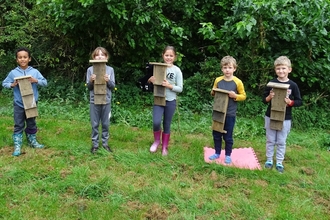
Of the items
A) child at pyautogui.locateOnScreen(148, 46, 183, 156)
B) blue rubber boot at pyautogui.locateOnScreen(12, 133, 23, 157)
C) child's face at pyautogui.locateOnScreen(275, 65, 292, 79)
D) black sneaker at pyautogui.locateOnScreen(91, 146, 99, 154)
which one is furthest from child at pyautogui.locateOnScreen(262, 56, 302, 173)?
blue rubber boot at pyautogui.locateOnScreen(12, 133, 23, 157)

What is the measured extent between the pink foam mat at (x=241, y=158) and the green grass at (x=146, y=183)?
0.50ft

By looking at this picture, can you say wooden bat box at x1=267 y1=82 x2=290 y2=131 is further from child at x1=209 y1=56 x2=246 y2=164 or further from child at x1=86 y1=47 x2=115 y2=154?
child at x1=86 y1=47 x2=115 y2=154

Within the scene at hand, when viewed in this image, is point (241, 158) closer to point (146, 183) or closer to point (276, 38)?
point (146, 183)

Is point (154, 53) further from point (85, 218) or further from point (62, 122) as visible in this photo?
point (85, 218)

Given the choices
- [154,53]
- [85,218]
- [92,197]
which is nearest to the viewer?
[85,218]

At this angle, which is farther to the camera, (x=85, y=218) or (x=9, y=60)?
(x=9, y=60)

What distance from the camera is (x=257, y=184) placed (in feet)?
13.6

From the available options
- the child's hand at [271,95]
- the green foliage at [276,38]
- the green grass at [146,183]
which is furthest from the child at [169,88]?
the green foliage at [276,38]

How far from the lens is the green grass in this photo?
349cm

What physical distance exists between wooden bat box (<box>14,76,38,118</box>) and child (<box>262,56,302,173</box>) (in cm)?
313

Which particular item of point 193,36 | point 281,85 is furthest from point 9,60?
point 281,85

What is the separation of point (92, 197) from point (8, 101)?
5.43 m

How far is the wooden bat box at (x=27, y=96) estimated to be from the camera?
4582mm

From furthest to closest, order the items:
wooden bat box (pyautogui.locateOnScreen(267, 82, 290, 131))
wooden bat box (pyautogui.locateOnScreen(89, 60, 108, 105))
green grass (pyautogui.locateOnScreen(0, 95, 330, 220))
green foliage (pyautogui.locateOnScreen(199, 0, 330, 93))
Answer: green foliage (pyautogui.locateOnScreen(199, 0, 330, 93)), wooden bat box (pyautogui.locateOnScreen(89, 60, 108, 105)), wooden bat box (pyautogui.locateOnScreen(267, 82, 290, 131)), green grass (pyautogui.locateOnScreen(0, 95, 330, 220))
